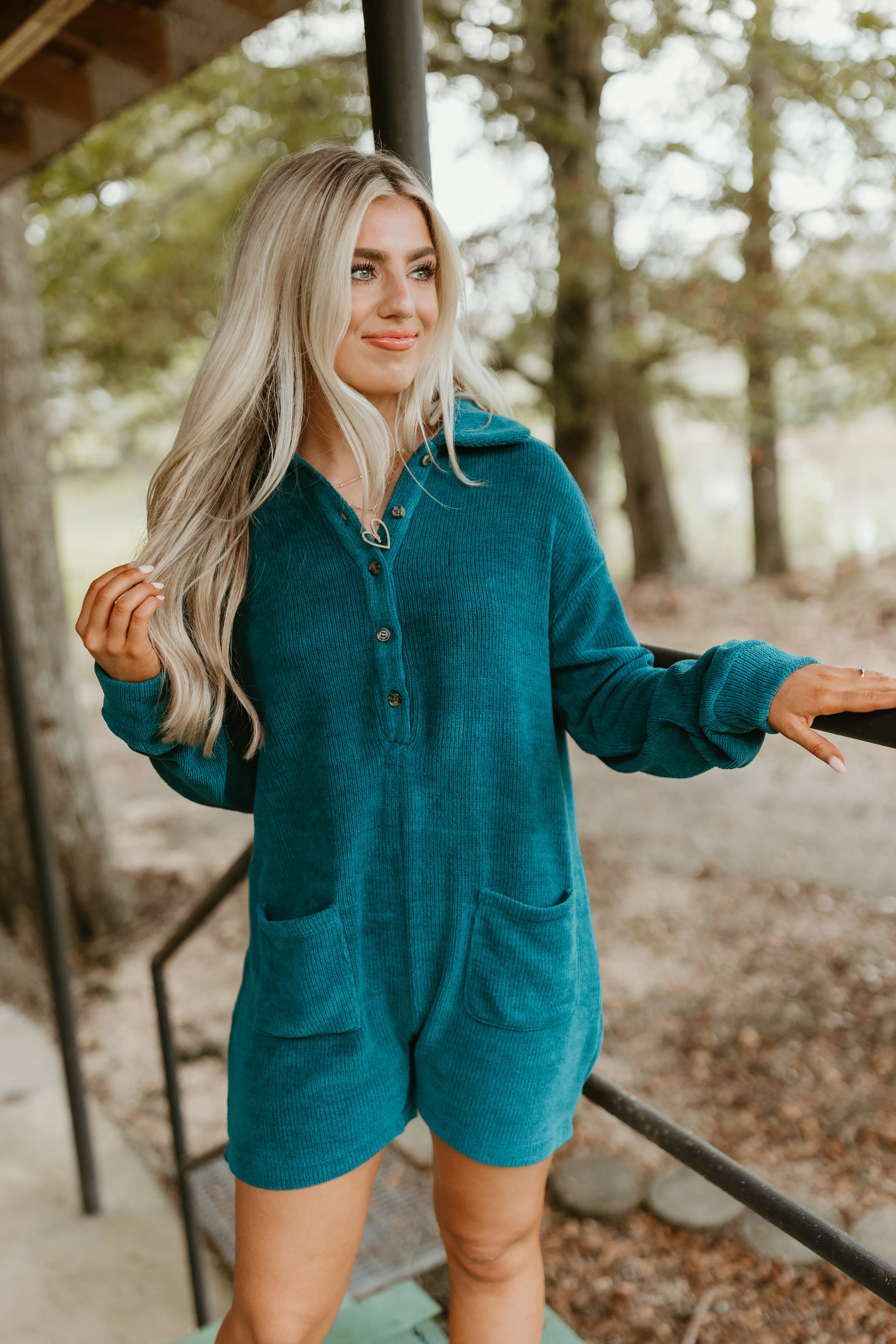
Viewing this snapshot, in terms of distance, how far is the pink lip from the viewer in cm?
129

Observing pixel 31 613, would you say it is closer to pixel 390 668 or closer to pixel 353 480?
pixel 353 480

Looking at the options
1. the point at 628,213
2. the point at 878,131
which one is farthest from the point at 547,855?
the point at 628,213

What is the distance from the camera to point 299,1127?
4.17 feet

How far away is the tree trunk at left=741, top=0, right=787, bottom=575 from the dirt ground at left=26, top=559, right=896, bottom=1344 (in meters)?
2.10

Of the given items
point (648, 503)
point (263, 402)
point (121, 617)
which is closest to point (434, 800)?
point (121, 617)

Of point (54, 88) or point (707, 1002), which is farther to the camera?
point (707, 1002)

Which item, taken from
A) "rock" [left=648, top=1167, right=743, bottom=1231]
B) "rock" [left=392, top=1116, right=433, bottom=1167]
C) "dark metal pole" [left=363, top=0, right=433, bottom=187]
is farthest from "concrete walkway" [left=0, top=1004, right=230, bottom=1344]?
"dark metal pole" [left=363, top=0, right=433, bottom=187]

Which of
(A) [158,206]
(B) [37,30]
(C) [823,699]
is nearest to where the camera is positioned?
(C) [823,699]

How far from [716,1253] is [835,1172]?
0.54 m

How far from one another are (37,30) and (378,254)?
0.86 meters

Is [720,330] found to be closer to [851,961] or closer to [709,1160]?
[851,961]

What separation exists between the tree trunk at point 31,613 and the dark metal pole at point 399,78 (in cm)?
300

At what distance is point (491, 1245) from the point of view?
133 centimetres

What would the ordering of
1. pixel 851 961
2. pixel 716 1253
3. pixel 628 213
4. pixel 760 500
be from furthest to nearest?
pixel 760 500, pixel 628 213, pixel 851 961, pixel 716 1253
